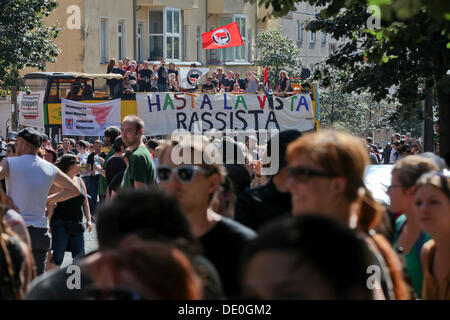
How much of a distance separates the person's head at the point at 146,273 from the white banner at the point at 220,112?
21.9 m

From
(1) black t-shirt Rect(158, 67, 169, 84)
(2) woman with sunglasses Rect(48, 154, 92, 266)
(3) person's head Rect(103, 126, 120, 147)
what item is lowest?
(2) woman with sunglasses Rect(48, 154, 92, 266)

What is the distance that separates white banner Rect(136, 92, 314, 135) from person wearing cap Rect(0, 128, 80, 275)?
54.6ft

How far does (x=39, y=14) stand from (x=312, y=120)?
9.00 metres

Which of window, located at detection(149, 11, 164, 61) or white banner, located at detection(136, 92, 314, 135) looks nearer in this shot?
white banner, located at detection(136, 92, 314, 135)

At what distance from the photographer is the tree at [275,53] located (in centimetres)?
4256

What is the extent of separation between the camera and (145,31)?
3881 centimetres

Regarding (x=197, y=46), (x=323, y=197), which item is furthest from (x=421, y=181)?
(x=197, y=46)

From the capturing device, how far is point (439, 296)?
3811 millimetres

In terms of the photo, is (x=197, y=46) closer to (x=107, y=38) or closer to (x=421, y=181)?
(x=107, y=38)

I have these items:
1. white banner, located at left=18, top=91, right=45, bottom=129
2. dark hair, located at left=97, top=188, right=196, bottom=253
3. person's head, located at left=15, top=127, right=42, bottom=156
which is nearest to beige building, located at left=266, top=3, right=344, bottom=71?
white banner, located at left=18, top=91, right=45, bottom=129

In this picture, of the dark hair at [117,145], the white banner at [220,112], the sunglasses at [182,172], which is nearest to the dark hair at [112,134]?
the dark hair at [117,145]

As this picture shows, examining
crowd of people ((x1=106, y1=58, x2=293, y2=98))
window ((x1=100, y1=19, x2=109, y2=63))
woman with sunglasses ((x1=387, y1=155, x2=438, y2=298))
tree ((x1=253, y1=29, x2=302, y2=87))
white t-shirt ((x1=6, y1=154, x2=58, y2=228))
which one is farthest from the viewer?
tree ((x1=253, y1=29, x2=302, y2=87))

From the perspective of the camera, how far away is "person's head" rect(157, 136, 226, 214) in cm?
421

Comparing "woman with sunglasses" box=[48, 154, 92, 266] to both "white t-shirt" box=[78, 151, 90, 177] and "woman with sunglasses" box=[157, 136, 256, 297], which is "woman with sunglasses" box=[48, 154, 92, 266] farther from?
"white t-shirt" box=[78, 151, 90, 177]
